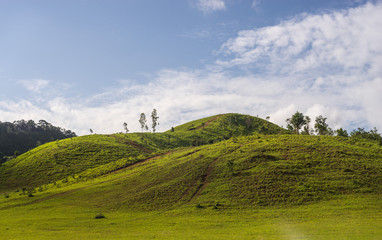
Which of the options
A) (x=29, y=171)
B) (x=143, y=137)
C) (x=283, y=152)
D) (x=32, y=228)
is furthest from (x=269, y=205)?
(x=143, y=137)

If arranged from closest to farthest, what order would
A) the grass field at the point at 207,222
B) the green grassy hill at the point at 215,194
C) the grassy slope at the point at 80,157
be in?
the grass field at the point at 207,222
the green grassy hill at the point at 215,194
the grassy slope at the point at 80,157

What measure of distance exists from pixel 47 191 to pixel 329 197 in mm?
68626

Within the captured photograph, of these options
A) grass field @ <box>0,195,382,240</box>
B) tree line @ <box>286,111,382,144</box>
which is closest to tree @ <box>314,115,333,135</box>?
tree line @ <box>286,111,382,144</box>

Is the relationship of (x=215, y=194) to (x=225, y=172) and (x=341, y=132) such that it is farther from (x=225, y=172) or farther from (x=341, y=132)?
(x=341, y=132)

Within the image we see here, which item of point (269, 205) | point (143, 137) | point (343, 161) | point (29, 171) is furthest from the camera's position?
point (143, 137)

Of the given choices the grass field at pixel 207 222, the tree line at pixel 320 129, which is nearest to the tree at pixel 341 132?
the tree line at pixel 320 129

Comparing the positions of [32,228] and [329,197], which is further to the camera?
[329,197]

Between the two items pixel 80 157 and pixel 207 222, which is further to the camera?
pixel 80 157

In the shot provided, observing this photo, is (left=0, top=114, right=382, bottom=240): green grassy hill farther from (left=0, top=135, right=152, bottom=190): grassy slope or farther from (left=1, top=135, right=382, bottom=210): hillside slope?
(left=0, top=135, right=152, bottom=190): grassy slope

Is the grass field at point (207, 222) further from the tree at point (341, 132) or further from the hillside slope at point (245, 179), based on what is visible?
the tree at point (341, 132)

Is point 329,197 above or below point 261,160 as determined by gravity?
below

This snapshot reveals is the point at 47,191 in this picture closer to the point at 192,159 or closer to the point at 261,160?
the point at 192,159

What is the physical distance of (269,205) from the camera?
4909 cm

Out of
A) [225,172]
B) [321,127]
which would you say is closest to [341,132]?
[321,127]
